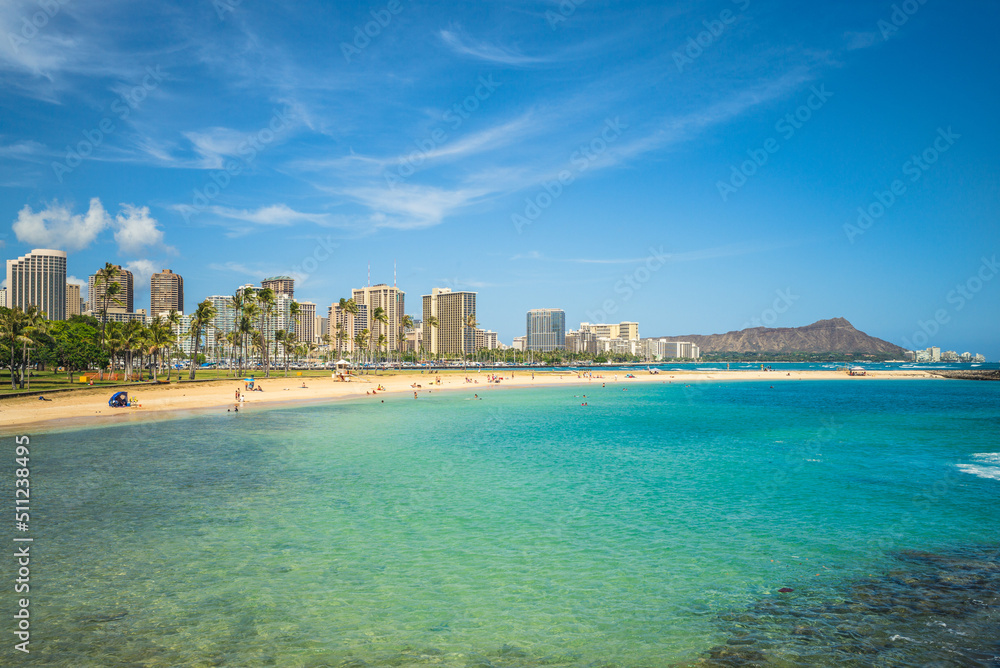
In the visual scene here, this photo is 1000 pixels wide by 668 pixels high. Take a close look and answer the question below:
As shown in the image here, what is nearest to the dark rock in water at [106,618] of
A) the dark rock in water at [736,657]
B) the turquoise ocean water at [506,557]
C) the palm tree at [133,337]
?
the turquoise ocean water at [506,557]

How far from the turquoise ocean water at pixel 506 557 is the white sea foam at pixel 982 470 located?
0.70 feet

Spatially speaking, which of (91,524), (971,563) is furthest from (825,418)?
(91,524)

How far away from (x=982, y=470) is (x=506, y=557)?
983 inches

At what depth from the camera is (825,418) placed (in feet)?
163

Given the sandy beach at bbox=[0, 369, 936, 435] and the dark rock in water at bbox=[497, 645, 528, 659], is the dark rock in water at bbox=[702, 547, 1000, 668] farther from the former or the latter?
the sandy beach at bbox=[0, 369, 936, 435]

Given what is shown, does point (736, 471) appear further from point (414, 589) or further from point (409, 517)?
point (414, 589)

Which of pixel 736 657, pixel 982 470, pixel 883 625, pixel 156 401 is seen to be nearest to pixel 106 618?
pixel 736 657

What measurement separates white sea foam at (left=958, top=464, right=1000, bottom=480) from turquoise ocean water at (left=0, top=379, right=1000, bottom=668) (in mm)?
213

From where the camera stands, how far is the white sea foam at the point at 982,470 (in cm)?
2333

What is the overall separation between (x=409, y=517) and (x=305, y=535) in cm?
324

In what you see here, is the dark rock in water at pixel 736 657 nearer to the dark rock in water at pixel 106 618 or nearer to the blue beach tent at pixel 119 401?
the dark rock in water at pixel 106 618

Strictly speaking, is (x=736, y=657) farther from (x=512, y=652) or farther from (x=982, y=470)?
(x=982, y=470)

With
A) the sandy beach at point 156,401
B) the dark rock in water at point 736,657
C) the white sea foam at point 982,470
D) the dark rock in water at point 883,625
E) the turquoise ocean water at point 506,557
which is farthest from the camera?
the sandy beach at point 156,401

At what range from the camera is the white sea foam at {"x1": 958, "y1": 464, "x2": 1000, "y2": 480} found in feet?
76.5
